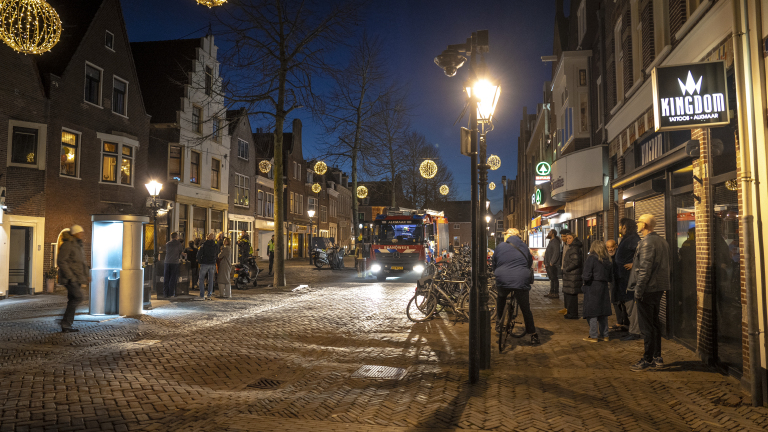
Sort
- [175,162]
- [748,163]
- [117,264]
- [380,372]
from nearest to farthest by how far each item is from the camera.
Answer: [748,163] → [380,372] → [117,264] → [175,162]

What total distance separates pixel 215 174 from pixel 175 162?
4.11m

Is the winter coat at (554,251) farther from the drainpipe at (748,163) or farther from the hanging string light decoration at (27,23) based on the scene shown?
the hanging string light decoration at (27,23)

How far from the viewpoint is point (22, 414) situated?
462 centimetres

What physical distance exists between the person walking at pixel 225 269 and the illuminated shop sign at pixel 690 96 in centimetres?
1089

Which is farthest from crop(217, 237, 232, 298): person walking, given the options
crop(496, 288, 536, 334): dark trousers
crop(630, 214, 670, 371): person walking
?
crop(630, 214, 670, 371): person walking

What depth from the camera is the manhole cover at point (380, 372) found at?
246 inches

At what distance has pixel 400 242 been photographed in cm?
2088

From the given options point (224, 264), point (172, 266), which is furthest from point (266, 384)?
point (172, 266)

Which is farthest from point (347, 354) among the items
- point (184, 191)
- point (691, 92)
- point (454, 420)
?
point (184, 191)

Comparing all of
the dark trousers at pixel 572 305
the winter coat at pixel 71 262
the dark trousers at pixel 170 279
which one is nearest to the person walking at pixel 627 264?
the dark trousers at pixel 572 305

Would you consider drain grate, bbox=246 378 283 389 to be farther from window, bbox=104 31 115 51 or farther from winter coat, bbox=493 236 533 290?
window, bbox=104 31 115 51

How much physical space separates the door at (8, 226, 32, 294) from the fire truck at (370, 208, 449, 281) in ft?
37.8

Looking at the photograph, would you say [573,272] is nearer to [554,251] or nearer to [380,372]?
[554,251]

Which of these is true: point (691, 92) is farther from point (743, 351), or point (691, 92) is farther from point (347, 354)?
point (347, 354)
